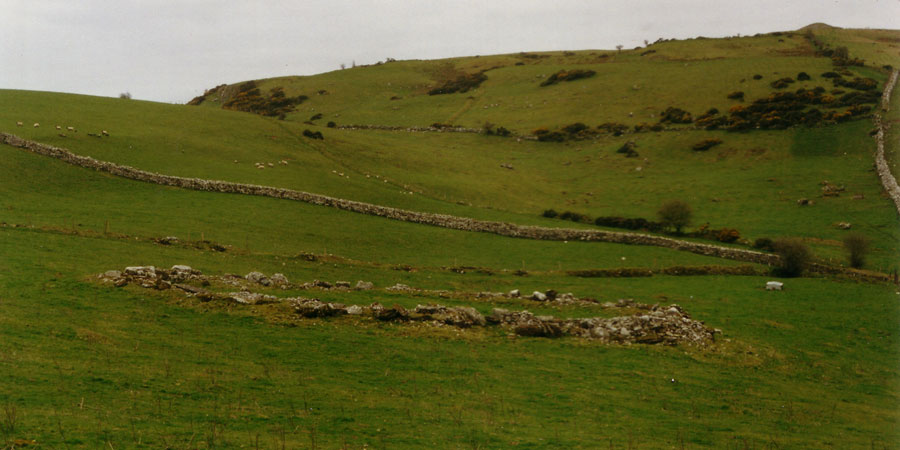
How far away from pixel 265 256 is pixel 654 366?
2125cm

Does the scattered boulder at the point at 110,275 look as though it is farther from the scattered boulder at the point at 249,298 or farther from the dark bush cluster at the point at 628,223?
the dark bush cluster at the point at 628,223

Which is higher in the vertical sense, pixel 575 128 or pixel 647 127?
pixel 647 127

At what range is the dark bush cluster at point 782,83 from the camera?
324 feet

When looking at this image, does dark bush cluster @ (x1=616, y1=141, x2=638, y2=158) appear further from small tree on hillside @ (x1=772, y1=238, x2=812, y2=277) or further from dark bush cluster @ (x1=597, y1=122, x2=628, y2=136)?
small tree on hillside @ (x1=772, y1=238, x2=812, y2=277)

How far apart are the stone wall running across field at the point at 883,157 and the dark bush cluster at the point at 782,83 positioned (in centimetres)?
1286

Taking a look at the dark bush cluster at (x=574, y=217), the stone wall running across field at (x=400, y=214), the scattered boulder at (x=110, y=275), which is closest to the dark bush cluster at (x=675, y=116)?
the dark bush cluster at (x=574, y=217)

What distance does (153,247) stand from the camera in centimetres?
3247

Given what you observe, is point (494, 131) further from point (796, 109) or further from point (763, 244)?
point (763, 244)

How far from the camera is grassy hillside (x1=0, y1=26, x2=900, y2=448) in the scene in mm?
15469

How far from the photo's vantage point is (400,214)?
50469 millimetres

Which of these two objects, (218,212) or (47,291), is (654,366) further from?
(218,212)

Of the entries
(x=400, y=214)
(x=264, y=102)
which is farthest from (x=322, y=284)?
(x=264, y=102)

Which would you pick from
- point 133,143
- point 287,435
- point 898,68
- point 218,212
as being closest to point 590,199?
point 218,212

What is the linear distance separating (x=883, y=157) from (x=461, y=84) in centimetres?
8308
